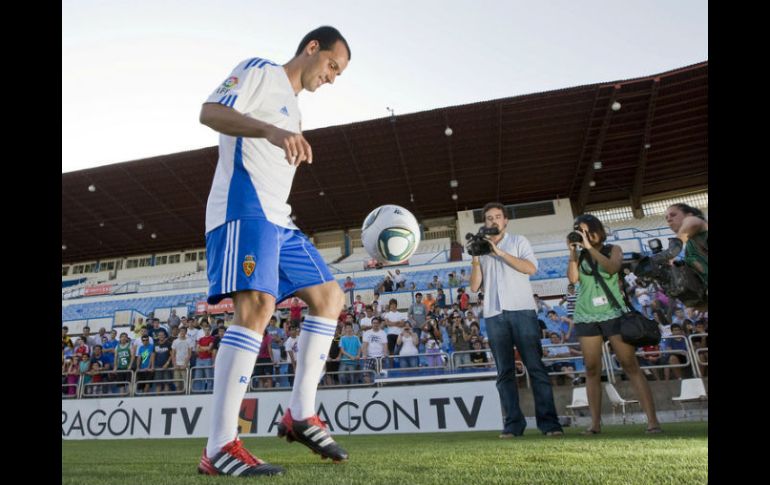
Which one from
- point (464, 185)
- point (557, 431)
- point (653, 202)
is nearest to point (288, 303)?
point (464, 185)

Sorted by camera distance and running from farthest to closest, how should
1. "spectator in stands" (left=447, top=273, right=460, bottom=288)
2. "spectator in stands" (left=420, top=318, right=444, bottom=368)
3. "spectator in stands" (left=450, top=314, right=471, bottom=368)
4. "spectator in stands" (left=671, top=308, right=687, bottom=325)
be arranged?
"spectator in stands" (left=447, top=273, right=460, bottom=288), "spectator in stands" (left=450, top=314, right=471, bottom=368), "spectator in stands" (left=671, top=308, right=687, bottom=325), "spectator in stands" (left=420, top=318, right=444, bottom=368)

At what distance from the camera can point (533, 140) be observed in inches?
797

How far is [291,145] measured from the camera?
1.92 m

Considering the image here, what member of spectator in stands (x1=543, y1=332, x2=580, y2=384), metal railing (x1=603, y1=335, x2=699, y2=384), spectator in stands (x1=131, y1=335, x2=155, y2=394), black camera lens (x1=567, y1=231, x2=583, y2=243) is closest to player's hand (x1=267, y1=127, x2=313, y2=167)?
black camera lens (x1=567, y1=231, x2=583, y2=243)

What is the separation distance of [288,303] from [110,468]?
1393cm

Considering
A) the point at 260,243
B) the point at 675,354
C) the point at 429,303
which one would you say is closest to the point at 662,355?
the point at 675,354

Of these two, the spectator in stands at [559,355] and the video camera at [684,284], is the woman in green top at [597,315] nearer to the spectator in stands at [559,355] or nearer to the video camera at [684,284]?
Answer: the video camera at [684,284]

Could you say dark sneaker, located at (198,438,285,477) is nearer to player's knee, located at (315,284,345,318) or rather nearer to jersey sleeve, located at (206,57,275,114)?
player's knee, located at (315,284,345,318)

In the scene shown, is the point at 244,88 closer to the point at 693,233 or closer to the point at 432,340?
the point at 693,233

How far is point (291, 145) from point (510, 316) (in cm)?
295

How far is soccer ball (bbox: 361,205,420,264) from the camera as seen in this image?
391 centimetres

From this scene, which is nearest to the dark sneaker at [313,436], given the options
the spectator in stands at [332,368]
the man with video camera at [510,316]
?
the man with video camera at [510,316]

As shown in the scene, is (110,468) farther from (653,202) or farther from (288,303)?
(653,202)

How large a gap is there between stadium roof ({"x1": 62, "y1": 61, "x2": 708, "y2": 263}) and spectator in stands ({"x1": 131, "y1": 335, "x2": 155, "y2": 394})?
11677 mm
